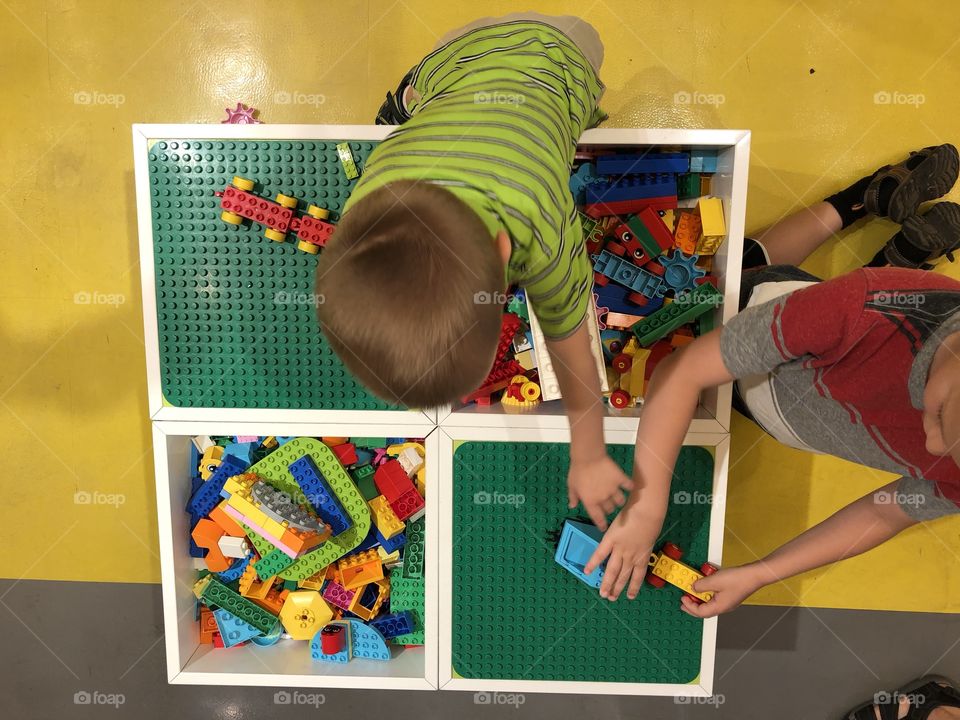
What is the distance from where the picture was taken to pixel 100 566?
4.82 ft

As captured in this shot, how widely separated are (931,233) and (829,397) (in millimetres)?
641

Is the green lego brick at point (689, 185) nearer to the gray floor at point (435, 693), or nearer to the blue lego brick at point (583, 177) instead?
the blue lego brick at point (583, 177)

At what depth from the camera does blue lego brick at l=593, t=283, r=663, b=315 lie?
1021 millimetres

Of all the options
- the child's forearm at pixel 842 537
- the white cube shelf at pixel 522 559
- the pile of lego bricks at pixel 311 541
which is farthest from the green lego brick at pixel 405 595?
the child's forearm at pixel 842 537

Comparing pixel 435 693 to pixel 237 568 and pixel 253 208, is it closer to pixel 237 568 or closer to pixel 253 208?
pixel 237 568

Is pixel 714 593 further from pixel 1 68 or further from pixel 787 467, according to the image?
pixel 1 68

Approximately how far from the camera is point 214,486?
42.9 inches

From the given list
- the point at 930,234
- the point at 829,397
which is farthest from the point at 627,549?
the point at 930,234

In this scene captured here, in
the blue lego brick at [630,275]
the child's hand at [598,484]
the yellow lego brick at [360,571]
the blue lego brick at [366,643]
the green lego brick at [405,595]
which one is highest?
the blue lego brick at [630,275]

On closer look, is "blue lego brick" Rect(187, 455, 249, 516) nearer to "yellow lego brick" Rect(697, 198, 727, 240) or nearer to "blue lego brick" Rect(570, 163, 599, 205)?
"blue lego brick" Rect(570, 163, 599, 205)

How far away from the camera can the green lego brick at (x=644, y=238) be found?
99cm

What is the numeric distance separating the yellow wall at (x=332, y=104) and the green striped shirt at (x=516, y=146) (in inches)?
19.2

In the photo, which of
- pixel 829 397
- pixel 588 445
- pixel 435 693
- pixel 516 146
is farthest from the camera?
pixel 435 693

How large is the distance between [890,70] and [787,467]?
0.86 m
